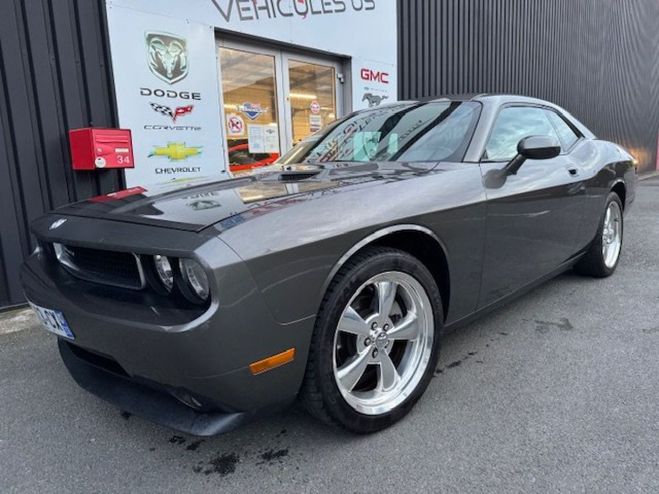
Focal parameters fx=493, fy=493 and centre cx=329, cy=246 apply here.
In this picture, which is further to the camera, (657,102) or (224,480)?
(657,102)

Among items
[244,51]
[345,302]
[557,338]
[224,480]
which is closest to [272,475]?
[224,480]

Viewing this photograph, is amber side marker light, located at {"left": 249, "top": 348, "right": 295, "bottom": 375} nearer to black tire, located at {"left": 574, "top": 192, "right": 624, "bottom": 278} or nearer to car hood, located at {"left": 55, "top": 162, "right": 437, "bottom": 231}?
car hood, located at {"left": 55, "top": 162, "right": 437, "bottom": 231}

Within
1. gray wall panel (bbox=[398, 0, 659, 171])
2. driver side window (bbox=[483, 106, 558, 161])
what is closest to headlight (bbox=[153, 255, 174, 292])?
driver side window (bbox=[483, 106, 558, 161])

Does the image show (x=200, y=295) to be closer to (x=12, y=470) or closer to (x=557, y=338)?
(x=12, y=470)

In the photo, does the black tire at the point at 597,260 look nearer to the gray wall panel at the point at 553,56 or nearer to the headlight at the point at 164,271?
the headlight at the point at 164,271

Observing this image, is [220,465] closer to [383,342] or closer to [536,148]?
[383,342]

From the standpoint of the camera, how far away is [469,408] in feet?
7.25

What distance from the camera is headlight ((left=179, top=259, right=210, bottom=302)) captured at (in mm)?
1587

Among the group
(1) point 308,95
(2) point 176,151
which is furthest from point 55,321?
(1) point 308,95

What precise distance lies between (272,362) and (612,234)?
374 cm

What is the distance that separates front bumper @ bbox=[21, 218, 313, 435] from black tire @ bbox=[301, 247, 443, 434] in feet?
0.21

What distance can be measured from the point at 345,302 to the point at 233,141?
420cm

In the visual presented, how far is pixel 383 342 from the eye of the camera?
6.86ft

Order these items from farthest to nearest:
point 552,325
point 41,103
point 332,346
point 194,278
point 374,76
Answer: point 374,76, point 41,103, point 552,325, point 332,346, point 194,278
